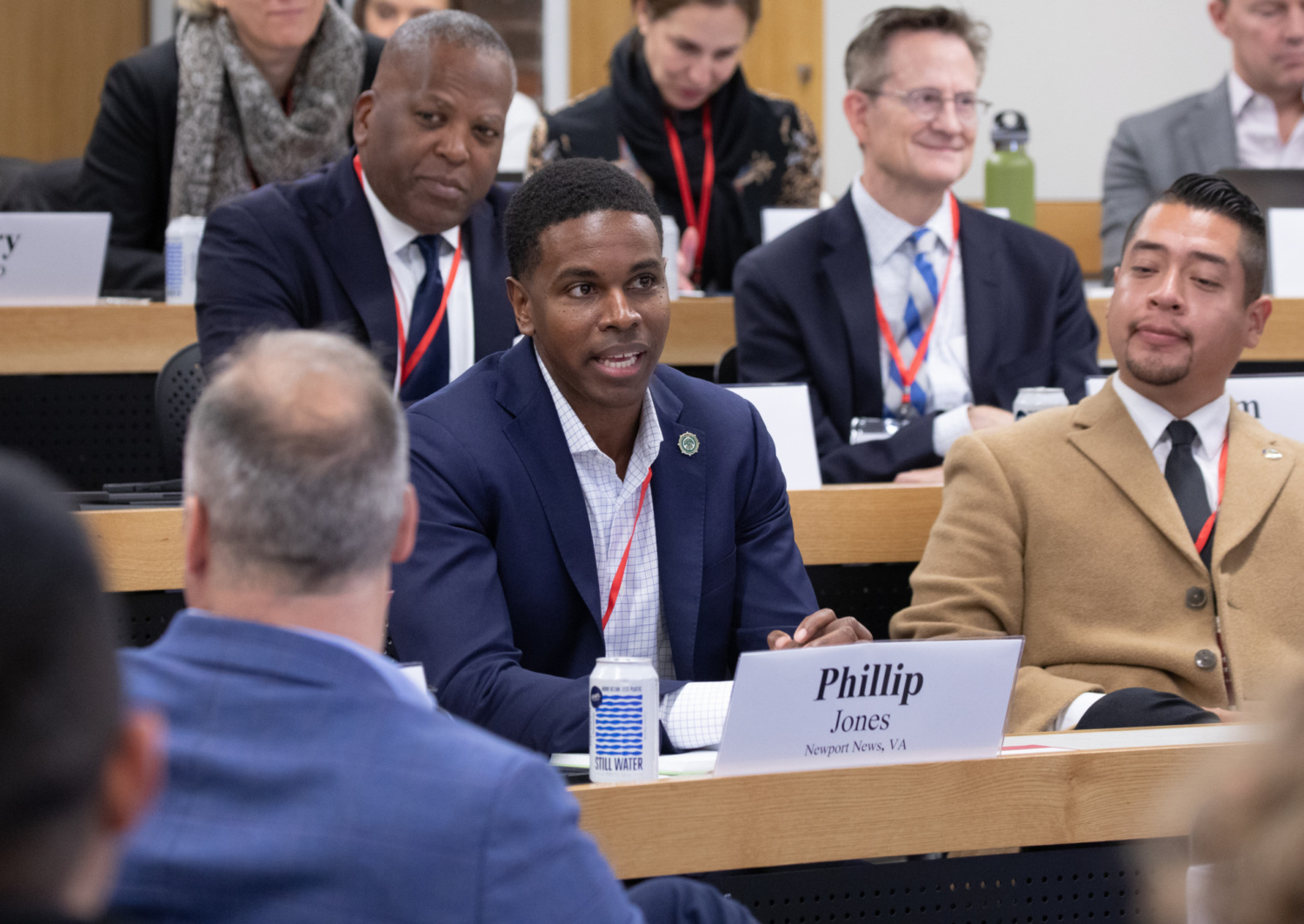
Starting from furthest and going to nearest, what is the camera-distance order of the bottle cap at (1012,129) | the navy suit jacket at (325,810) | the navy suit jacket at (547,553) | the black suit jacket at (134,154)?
the bottle cap at (1012,129), the black suit jacket at (134,154), the navy suit jacket at (547,553), the navy suit jacket at (325,810)

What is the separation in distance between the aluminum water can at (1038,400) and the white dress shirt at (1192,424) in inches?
14.1

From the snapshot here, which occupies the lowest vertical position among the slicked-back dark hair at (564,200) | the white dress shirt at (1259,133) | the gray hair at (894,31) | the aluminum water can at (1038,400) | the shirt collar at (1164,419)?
the aluminum water can at (1038,400)

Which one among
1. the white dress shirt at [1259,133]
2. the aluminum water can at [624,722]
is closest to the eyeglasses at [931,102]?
the white dress shirt at [1259,133]

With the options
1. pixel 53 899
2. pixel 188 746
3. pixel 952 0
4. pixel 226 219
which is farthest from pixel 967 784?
pixel 952 0

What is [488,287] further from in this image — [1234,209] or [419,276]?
[1234,209]

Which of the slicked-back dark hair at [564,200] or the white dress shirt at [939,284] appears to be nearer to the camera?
the slicked-back dark hair at [564,200]

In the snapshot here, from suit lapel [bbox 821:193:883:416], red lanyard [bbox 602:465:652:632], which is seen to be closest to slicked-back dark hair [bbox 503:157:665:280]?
red lanyard [bbox 602:465:652:632]

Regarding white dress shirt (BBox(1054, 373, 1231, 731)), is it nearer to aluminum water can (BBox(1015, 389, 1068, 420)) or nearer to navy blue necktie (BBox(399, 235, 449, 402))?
aluminum water can (BBox(1015, 389, 1068, 420))

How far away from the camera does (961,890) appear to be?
1.57m

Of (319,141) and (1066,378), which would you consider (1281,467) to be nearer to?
(1066,378)

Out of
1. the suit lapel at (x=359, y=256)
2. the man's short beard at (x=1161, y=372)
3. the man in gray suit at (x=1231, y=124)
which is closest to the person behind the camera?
the man's short beard at (x=1161, y=372)

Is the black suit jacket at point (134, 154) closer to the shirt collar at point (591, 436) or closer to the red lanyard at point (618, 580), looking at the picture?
the shirt collar at point (591, 436)

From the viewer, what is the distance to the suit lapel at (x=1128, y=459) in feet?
7.07

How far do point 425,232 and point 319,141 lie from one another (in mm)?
873
